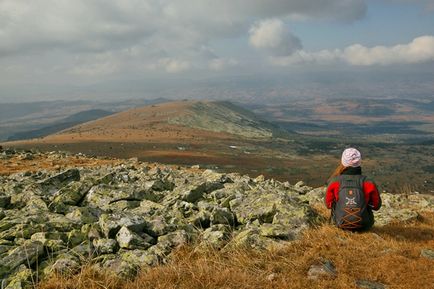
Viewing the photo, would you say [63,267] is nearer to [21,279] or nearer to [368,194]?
[21,279]

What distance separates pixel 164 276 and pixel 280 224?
179 inches

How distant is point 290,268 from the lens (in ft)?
31.0

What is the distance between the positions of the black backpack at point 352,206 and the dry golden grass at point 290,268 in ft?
1.79

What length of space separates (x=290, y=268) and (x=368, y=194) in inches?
156

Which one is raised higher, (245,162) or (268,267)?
(268,267)

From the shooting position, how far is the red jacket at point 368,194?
1194 cm

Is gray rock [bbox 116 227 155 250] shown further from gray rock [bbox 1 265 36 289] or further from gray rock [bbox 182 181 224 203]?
gray rock [bbox 182 181 224 203]

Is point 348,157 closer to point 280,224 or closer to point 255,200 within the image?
point 280,224

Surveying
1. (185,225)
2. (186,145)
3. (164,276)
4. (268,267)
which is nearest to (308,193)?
(185,225)

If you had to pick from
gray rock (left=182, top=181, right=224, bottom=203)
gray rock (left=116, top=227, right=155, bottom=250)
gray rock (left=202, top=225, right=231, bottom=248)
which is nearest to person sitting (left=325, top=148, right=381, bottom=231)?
gray rock (left=202, top=225, right=231, bottom=248)

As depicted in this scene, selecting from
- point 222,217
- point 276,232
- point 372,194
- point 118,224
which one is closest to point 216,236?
point 276,232

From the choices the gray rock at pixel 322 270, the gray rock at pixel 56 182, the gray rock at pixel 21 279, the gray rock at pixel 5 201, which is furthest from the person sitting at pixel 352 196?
the gray rock at pixel 56 182

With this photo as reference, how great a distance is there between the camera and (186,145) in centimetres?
15938

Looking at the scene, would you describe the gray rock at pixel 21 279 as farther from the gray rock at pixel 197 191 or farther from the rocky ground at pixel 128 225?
the gray rock at pixel 197 191
